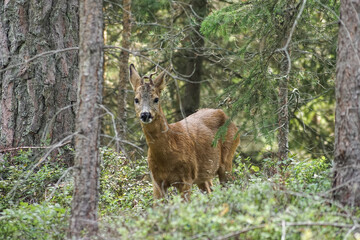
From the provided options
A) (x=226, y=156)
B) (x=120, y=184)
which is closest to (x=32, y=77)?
(x=120, y=184)

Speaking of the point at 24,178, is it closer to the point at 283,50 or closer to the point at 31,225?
the point at 31,225

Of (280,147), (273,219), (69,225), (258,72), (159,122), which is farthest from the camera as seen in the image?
(280,147)

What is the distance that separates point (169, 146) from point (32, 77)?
2450 mm

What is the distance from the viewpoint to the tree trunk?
28.3ft

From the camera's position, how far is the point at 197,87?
1552 centimetres

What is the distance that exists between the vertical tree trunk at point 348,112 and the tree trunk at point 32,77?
15.1 ft

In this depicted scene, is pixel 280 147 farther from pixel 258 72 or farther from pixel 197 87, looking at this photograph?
pixel 197 87

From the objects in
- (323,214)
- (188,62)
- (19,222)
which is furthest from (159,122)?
(188,62)

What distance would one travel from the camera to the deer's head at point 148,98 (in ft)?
27.0

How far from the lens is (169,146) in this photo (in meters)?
8.62

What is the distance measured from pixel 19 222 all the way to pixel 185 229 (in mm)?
1897

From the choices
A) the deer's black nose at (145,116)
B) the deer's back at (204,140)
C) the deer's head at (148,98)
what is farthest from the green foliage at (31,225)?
the deer's back at (204,140)

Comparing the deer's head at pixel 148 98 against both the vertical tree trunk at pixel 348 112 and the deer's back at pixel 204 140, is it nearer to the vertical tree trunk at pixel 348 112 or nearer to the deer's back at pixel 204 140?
the deer's back at pixel 204 140

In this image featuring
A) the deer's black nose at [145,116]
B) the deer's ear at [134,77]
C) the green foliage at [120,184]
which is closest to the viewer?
the deer's black nose at [145,116]
